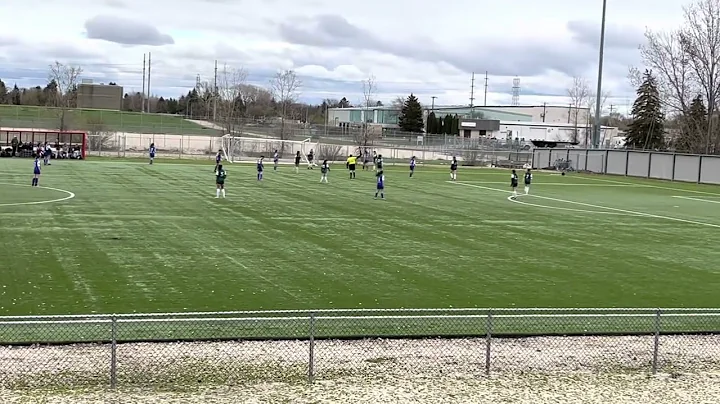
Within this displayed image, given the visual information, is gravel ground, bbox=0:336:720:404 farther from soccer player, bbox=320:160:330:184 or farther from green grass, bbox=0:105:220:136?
green grass, bbox=0:105:220:136

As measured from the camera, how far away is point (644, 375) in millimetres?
11078

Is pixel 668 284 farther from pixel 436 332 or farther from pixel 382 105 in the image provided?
pixel 382 105

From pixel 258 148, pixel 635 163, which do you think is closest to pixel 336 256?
pixel 635 163

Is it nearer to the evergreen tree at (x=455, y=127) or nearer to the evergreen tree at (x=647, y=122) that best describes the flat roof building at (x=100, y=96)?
the evergreen tree at (x=455, y=127)

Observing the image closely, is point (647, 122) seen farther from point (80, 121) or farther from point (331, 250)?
point (331, 250)

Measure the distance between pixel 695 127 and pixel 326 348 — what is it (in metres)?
78.8

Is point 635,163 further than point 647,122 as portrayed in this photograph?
No

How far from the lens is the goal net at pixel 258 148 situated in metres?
73.4

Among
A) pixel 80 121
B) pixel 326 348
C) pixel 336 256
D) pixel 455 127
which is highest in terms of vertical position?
pixel 455 127

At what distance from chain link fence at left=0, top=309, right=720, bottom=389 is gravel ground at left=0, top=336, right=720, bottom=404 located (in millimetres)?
30

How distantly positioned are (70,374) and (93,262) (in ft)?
27.2

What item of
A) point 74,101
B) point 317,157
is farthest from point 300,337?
point 74,101

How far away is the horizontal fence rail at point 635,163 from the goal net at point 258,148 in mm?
24067

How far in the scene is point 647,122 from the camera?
93.1 meters
